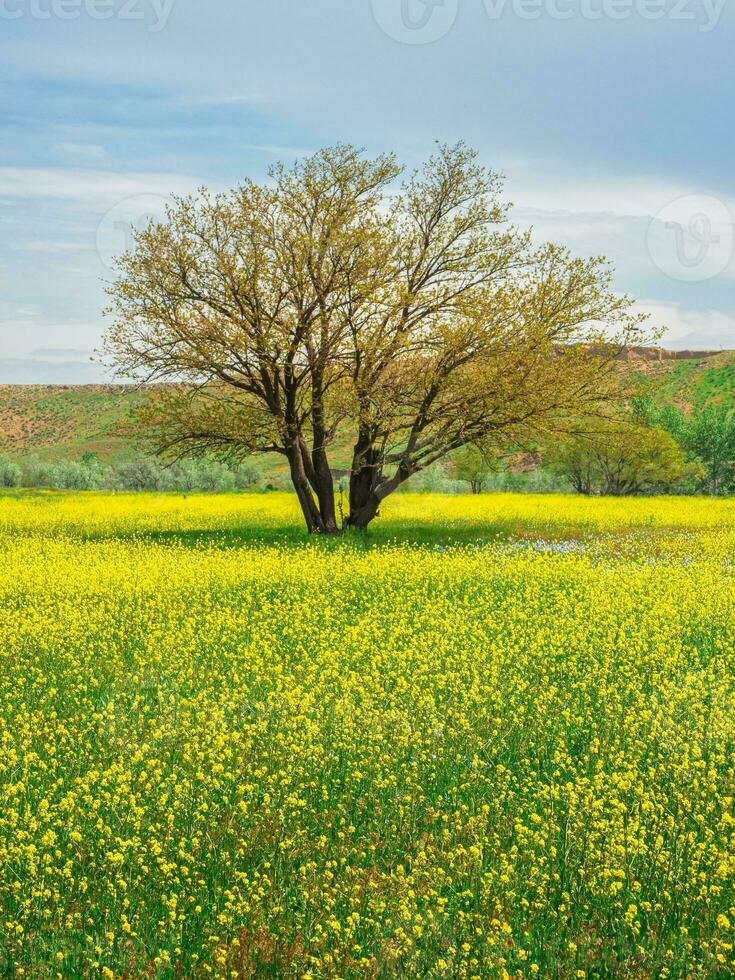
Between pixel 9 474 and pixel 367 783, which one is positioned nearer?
pixel 367 783

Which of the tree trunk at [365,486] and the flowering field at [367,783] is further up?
the tree trunk at [365,486]

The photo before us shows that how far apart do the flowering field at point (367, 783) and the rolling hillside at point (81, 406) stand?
377ft

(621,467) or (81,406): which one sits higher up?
(81,406)

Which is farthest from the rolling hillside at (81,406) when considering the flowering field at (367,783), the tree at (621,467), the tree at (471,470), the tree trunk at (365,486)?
the flowering field at (367,783)

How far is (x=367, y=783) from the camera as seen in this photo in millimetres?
6414

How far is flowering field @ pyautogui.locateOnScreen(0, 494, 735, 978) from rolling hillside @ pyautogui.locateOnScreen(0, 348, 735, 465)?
377 feet

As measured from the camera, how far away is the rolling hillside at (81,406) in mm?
134875

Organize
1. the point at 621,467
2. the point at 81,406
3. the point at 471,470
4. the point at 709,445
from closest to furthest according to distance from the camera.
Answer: the point at 621,467, the point at 709,445, the point at 471,470, the point at 81,406

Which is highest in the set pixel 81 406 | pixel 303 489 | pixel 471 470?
pixel 81 406

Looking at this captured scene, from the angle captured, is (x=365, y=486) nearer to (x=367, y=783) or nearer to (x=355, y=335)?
(x=355, y=335)

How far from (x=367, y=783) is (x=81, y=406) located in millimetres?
171343

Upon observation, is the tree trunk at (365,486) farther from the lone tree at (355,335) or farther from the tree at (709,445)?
the tree at (709,445)

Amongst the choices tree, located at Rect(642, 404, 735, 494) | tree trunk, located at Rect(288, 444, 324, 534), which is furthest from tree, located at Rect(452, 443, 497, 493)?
tree trunk, located at Rect(288, 444, 324, 534)

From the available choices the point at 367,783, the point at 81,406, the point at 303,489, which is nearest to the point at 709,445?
the point at 303,489
